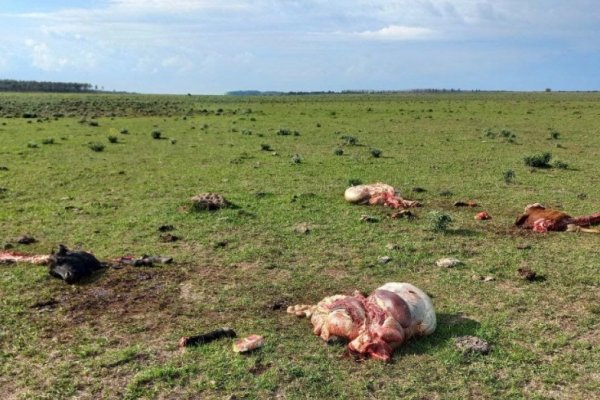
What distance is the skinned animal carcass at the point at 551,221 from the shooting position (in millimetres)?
11992

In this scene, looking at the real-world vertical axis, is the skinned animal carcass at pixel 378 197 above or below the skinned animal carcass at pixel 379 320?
above

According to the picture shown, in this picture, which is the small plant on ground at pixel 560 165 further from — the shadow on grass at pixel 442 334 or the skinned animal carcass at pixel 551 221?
the shadow on grass at pixel 442 334

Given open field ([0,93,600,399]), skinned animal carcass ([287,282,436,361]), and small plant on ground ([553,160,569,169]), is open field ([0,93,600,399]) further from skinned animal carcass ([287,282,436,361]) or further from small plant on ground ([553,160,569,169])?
small plant on ground ([553,160,569,169])

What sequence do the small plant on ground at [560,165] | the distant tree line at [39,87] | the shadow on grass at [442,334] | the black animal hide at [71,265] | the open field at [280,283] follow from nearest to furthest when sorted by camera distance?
the open field at [280,283] → the shadow on grass at [442,334] → the black animal hide at [71,265] → the small plant on ground at [560,165] → the distant tree line at [39,87]

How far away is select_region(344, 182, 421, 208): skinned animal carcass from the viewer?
14.1 m

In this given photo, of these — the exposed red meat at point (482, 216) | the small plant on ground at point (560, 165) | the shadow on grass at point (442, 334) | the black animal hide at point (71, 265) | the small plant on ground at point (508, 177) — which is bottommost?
the shadow on grass at point (442, 334)

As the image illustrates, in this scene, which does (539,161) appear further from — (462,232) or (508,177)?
(462,232)

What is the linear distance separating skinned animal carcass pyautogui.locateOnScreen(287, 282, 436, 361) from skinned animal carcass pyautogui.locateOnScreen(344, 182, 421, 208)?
266 inches

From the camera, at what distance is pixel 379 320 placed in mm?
6930

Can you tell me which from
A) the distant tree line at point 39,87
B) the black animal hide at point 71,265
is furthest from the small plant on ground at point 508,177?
the distant tree line at point 39,87

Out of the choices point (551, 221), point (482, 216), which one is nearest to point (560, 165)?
point (482, 216)

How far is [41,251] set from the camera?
10.9 metres

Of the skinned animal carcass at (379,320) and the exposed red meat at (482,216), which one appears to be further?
the exposed red meat at (482,216)

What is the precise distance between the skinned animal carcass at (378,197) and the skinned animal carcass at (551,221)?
2769mm
